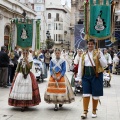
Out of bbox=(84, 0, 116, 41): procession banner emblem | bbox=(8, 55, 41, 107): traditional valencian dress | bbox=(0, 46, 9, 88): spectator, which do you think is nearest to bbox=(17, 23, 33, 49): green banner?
bbox=(8, 55, 41, 107): traditional valencian dress

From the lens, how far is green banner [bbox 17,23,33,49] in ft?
31.2

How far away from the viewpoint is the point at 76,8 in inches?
2264

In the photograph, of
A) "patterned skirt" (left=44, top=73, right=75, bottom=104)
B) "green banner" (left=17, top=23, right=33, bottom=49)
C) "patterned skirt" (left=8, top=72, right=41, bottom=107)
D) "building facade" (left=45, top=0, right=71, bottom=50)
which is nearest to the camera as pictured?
"patterned skirt" (left=8, top=72, right=41, bottom=107)

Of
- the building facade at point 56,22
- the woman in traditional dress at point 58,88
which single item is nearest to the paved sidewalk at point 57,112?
the woman in traditional dress at point 58,88

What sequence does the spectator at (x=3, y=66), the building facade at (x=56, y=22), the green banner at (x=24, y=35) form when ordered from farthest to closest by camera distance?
1. the building facade at (x=56, y=22)
2. the spectator at (x=3, y=66)
3. the green banner at (x=24, y=35)

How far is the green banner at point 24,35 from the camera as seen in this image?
9.51 metres

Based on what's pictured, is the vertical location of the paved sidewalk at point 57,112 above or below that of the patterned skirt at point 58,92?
below

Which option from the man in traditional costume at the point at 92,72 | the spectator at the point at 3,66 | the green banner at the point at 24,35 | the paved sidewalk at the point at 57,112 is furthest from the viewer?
the spectator at the point at 3,66

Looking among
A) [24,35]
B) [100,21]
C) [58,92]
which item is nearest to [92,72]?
[100,21]

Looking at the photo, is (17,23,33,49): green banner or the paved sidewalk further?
(17,23,33,49): green banner

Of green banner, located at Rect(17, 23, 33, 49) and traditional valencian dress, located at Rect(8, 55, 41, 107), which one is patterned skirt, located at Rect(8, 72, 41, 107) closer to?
traditional valencian dress, located at Rect(8, 55, 41, 107)

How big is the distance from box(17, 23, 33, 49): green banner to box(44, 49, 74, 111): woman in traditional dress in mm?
1066

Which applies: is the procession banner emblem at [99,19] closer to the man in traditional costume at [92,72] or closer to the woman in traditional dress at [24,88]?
the man in traditional costume at [92,72]

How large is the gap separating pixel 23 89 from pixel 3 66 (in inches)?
197
